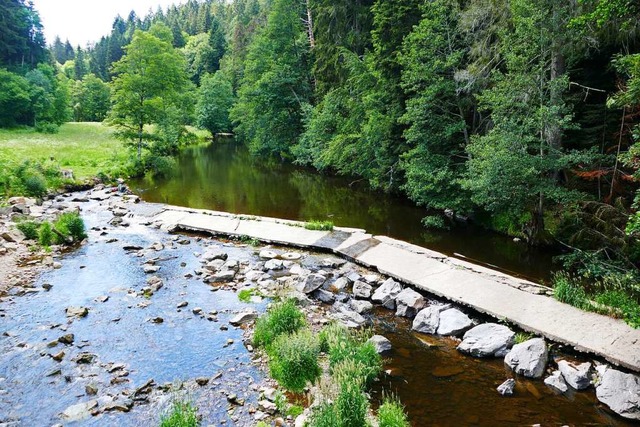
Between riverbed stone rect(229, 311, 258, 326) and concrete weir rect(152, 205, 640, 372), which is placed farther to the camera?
riverbed stone rect(229, 311, 258, 326)

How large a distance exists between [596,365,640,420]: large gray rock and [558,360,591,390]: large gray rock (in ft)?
0.67

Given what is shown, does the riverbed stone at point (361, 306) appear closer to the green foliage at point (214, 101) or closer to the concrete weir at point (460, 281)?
the concrete weir at point (460, 281)

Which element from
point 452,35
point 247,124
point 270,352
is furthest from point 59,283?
point 247,124

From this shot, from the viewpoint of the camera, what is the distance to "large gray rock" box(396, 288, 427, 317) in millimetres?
10883

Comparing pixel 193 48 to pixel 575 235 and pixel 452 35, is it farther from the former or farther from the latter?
pixel 575 235

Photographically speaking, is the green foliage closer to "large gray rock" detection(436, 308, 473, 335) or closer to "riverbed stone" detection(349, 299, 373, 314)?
"riverbed stone" detection(349, 299, 373, 314)

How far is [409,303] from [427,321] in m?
0.92

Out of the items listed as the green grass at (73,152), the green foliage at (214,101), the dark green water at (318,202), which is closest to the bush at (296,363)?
the dark green water at (318,202)

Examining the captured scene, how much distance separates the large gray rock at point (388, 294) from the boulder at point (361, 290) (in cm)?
20

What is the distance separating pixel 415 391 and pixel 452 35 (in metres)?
16.0

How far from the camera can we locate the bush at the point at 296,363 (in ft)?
25.4

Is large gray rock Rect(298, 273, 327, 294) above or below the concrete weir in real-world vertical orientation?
below

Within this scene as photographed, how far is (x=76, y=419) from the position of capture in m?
7.02

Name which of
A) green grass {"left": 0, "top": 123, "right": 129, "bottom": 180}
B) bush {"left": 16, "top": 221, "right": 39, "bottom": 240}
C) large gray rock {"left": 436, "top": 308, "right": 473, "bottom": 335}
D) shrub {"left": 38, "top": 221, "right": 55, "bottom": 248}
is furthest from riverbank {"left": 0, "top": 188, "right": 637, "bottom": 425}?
green grass {"left": 0, "top": 123, "right": 129, "bottom": 180}
